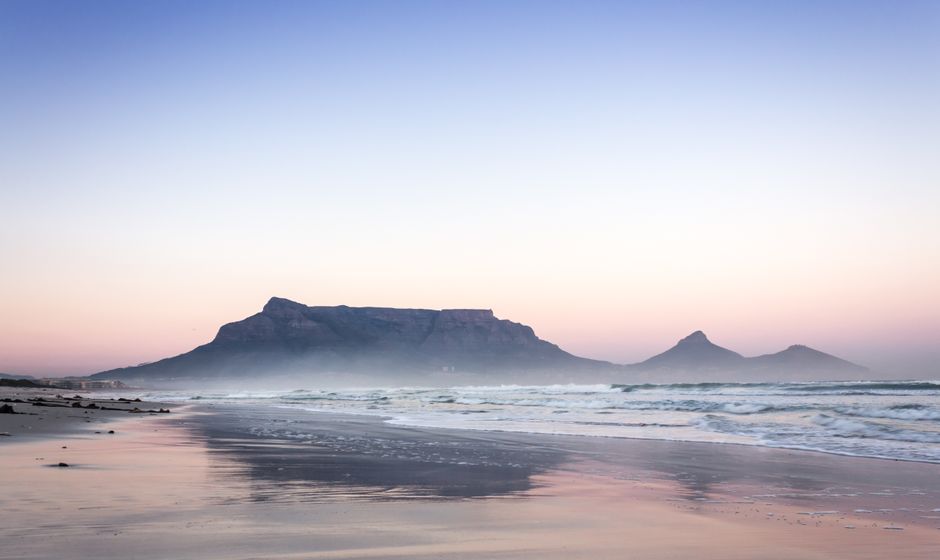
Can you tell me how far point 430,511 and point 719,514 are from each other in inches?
110

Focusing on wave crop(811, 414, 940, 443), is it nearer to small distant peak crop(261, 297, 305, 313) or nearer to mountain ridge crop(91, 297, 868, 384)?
mountain ridge crop(91, 297, 868, 384)

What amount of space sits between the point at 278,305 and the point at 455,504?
175859 mm

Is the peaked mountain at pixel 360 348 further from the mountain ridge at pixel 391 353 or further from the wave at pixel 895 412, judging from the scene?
the wave at pixel 895 412

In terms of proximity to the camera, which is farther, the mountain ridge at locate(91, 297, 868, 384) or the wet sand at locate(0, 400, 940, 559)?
the mountain ridge at locate(91, 297, 868, 384)

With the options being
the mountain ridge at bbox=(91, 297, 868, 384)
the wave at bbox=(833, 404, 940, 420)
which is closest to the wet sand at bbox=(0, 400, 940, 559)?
the wave at bbox=(833, 404, 940, 420)

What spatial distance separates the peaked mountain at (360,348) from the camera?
156 metres

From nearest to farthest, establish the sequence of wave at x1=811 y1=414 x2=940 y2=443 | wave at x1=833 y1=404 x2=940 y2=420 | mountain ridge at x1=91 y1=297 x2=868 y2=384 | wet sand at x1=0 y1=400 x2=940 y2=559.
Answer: wet sand at x1=0 y1=400 x2=940 y2=559, wave at x1=811 y1=414 x2=940 y2=443, wave at x1=833 y1=404 x2=940 y2=420, mountain ridge at x1=91 y1=297 x2=868 y2=384

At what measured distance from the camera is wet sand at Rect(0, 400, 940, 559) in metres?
5.14

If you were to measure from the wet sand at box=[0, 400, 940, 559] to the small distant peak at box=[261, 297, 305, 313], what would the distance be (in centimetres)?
16775

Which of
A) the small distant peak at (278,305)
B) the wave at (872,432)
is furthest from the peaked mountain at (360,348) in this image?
the wave at (872,432)

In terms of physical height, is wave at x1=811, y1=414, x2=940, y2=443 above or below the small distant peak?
below

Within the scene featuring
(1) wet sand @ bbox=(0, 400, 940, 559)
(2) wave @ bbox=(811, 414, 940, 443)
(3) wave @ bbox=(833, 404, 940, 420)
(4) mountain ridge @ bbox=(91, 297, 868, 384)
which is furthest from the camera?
(4) mountain ridge @ bbox=(91, 297, 868, 384)

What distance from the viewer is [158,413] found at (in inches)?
1121

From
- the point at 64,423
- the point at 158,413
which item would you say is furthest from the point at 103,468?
the point at 158,413
